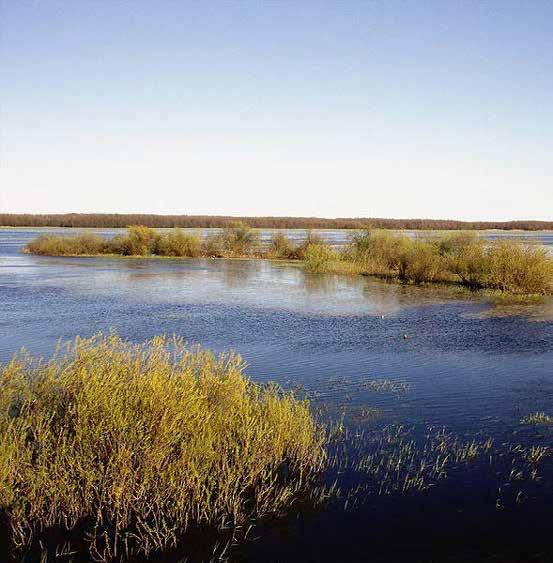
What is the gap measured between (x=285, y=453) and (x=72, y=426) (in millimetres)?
2830

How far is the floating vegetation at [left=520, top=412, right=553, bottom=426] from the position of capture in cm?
1015

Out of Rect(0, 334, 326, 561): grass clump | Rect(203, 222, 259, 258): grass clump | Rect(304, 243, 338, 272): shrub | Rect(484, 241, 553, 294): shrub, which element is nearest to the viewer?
Rect(0, 334, 326, 561): grass clump

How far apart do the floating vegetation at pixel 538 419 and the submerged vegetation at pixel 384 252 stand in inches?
752

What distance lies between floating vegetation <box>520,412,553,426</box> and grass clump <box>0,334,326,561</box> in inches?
179

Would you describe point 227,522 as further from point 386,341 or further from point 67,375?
point 386,341

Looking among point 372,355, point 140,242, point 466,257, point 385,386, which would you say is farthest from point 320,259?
point 385,386

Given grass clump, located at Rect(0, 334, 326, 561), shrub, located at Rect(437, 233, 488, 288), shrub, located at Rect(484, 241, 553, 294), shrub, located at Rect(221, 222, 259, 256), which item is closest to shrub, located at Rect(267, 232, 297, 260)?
shrub, located at Rect(221, 222, 259, 256)

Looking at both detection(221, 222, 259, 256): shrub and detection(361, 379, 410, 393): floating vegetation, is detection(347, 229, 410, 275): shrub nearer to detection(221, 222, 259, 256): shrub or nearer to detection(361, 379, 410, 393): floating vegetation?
detection(221, 222, 259, 256): shrub

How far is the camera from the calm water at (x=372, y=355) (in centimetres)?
669

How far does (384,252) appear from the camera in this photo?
1496 inches

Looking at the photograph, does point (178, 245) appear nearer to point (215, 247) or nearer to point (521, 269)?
point (215, 247)

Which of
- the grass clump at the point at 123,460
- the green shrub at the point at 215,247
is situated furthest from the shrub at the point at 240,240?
→ the grass clump at the point at 123,460

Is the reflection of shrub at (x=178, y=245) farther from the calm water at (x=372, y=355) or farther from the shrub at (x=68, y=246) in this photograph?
the calm water at (x=372, y=355)

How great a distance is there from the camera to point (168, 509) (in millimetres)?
6500
